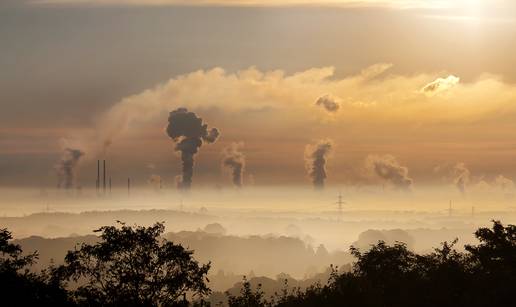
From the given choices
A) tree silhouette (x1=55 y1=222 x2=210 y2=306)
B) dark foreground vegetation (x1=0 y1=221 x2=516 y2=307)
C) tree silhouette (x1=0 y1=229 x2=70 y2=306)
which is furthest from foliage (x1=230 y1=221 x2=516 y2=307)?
tree silhouette (x1=0 y1=229 x2=70 y2=306)

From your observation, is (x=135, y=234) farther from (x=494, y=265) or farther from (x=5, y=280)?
(x=494, y=265)

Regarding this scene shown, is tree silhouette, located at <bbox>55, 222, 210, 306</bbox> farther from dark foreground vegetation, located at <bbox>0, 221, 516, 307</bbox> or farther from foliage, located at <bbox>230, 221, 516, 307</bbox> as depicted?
foliage, located at <bbox>230, 221, 516, 307</bbox>

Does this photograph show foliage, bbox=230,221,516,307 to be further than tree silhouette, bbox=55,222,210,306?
Yes

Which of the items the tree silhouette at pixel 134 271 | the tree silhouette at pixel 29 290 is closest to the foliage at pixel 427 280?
the tree silhouette at pixel 134 271

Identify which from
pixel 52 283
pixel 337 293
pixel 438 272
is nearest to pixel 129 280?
pixel 52 283

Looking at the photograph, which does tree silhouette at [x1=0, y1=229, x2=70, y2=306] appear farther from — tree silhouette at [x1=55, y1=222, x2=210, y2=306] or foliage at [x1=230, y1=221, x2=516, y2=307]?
foliage at [x1=230, y1=221, x2=516, y2=307]

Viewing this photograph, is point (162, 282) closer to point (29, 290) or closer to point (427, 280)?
point (29, 290)

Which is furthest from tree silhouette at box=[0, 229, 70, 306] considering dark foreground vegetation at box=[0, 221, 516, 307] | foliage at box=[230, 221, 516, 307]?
foliage at box=[230, 221, 516, 307]
